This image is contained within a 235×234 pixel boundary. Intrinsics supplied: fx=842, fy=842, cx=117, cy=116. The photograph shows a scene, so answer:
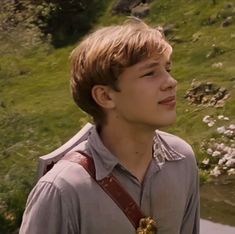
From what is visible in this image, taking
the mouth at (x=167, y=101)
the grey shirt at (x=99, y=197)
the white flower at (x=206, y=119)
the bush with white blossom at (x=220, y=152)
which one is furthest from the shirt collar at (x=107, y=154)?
the white flower at (x=206, y=119)

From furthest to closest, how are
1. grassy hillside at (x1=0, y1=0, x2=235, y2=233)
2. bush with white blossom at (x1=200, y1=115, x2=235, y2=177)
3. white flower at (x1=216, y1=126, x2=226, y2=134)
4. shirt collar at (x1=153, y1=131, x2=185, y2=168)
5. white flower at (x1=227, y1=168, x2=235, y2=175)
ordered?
white flower at (x1=216, y1=126, x2=226, y2=134), bush with white blossom at (x1=200, y1=115, x2=235, y2=177), white flower at (x1=227, y1=168, x2=235, y2=175), grassy hillside at (x1=0, y1=0, x2=235, y2=233), shirt collar at (x1=153, y1=131, x2=185, y2=168)

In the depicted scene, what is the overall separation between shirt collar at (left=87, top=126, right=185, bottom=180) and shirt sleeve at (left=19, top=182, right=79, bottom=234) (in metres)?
0.16

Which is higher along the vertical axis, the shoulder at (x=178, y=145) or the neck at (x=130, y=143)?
the neck at (x=130, y=143)

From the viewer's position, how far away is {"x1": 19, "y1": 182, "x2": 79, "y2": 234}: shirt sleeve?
2768mm

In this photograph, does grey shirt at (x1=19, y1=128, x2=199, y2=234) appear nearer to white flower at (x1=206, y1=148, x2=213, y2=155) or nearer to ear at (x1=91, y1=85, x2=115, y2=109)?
ear at (x1=91, y1=85, x2=115, y2=109)

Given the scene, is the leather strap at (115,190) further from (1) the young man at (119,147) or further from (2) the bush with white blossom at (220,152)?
(2) the bush with white blossom at (220,152)

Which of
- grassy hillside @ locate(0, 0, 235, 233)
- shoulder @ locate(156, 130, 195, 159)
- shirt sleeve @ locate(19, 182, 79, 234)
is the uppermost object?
shirt sleeve @ locate(19, 182, 79, 234)

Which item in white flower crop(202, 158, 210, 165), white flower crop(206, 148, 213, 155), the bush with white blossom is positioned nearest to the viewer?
the bush with white blossom

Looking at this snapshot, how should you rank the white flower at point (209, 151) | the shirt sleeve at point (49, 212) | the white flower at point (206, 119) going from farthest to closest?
the white flower at point (206, 119) < the white flower at point (209, 151) < the shirt sleeve at point (49, 212)

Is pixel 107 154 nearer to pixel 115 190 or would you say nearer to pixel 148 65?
pixel 115 190

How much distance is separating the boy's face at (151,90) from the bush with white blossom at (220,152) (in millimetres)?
11361

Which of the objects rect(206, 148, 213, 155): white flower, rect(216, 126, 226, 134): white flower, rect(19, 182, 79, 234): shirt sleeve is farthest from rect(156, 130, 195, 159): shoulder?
rect(216, 126, 226, 134): white flower

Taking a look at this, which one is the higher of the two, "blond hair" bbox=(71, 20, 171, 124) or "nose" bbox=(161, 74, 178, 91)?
"blond hair" bbox=(71, 20, 171, 124)

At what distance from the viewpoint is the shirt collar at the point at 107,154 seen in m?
2.83
